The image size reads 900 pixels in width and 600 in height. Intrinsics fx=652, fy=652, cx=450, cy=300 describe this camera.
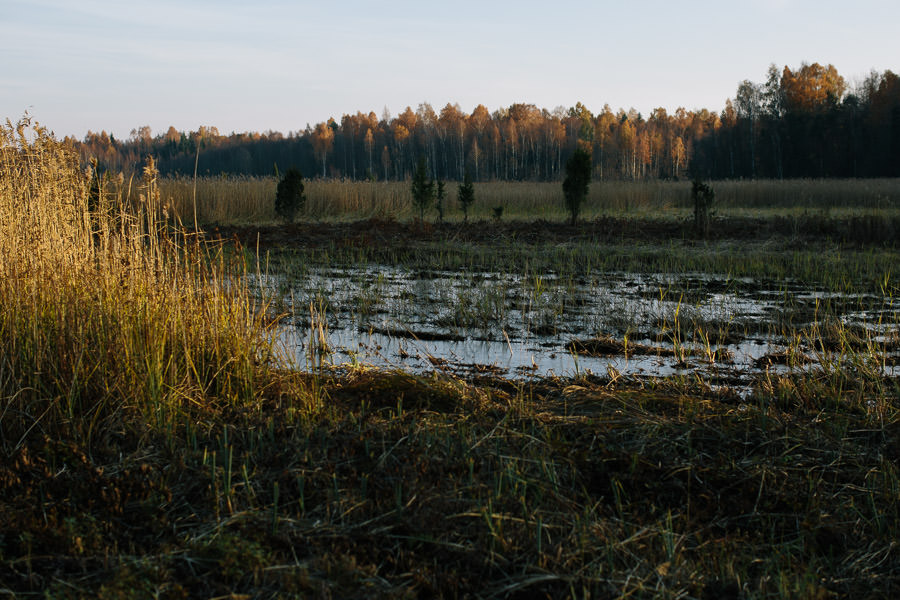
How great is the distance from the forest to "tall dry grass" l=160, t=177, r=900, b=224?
200 centimetres

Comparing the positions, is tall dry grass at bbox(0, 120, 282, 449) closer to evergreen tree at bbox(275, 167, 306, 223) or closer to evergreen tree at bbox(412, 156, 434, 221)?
evergreen tree at bbox(275, 167, 306, 223)

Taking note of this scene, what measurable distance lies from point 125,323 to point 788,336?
4.85 meters

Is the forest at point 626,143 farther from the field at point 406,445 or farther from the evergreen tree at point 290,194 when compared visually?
the field at point 406,445

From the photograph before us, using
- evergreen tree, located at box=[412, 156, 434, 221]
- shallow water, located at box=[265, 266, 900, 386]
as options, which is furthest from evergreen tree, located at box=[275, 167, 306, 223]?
shallow water, located at box=[265, 266, 900, 386]

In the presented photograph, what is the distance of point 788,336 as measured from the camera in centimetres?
532

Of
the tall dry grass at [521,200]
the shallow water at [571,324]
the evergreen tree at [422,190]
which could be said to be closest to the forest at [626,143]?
the tall dry grass at [521,200]

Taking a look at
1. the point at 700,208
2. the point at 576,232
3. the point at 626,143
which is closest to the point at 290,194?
the point at 576,232

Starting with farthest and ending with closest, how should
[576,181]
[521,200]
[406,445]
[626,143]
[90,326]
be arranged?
[626,143] < [521,200] < [576,181] < [90,326] < [406,445]

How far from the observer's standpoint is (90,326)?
328cm

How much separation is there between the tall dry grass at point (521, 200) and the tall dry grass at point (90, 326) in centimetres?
1341

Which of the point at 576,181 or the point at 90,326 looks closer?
the point at 90,326

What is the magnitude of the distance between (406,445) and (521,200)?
765 inches

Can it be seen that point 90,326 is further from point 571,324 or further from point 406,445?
point 571,324

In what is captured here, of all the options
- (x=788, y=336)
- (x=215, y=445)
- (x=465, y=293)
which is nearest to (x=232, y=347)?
(x=215, y=445)
